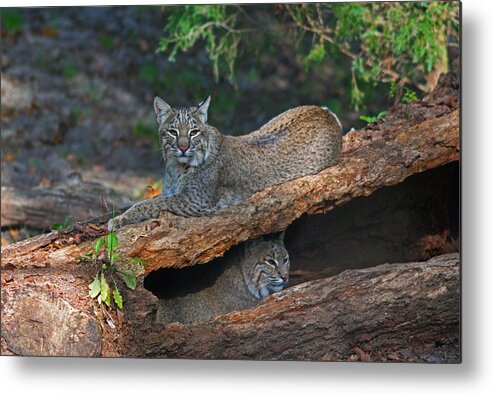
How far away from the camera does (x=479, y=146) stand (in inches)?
212

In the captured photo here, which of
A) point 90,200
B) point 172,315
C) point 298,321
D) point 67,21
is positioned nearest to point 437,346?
point 298,321

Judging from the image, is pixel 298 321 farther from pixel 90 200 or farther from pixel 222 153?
pixel 90 200

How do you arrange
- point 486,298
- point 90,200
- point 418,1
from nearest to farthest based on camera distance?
point 486,298 → point 418,1 → point 90,200

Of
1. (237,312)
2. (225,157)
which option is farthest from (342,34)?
(237,312)

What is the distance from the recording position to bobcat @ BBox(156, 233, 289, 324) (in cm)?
576

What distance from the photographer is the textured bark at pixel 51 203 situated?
24.9 feet

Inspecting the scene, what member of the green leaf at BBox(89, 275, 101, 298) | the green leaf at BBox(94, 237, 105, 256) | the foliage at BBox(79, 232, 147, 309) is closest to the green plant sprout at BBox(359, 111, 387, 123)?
the foliage at BBox(79, 232, 147, 309)

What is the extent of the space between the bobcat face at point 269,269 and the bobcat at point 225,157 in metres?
0.35

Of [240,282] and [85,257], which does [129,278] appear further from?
[240,282]

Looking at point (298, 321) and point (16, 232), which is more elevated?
point (16, 232)

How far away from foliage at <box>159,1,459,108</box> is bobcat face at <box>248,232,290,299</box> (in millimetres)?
1486

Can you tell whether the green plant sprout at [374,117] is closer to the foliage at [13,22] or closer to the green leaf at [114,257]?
the green leaf at [114,257]

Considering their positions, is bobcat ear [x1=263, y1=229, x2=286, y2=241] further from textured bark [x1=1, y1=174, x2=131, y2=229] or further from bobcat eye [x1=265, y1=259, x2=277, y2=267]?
textured bark [x1=1, y1=174, x2=131, y2=229]

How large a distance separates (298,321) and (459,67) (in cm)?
173
